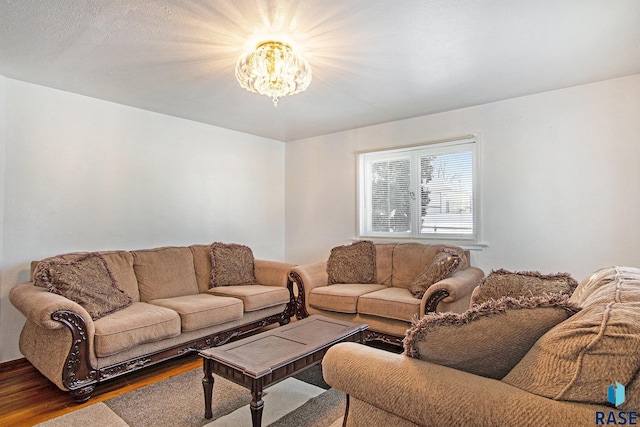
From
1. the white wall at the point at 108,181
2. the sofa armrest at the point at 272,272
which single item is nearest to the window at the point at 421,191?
the sofa armrest at the point at 272,272

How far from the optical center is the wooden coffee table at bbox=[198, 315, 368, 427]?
1849mm

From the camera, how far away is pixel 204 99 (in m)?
3.44

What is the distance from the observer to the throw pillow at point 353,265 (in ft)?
12.9

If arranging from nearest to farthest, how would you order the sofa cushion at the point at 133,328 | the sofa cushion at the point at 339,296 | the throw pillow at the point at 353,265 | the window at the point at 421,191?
the sofa cushion at the point at 133,328
the sofa cushion at the point at 339,296
the window at the point at 421,191
the throw pillow at the point at 353,265

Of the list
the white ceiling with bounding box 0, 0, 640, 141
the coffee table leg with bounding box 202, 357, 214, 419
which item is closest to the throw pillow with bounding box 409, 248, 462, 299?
the white ceiling with bounding box 0, 0, 640, 141

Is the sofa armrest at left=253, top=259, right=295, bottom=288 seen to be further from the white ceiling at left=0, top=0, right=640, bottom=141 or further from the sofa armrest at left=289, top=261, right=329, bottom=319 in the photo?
the white ceiling at left=0, top=0, right=640, bottom=141

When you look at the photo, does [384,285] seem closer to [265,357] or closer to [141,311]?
[265,357]

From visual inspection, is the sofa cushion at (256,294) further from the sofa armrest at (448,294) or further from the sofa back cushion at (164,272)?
the sofa armrest at (448,294)

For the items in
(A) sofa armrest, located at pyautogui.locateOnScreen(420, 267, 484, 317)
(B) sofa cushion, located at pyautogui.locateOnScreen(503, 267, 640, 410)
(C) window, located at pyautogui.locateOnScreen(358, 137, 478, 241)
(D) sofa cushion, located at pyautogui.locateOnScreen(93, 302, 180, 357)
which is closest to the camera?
(B) sofa cushion, located at pyautogui.locateOnScreen(503, 267, 640, 410)

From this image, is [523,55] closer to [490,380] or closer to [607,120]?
[607,120]

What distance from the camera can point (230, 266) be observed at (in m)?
3.94

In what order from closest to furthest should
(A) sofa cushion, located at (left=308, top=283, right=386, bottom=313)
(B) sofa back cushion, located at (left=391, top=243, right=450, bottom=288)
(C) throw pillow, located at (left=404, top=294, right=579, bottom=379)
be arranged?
(C) throw pillow, located at (left=404, top=294, right=579, bottom=379)
(A) sofa cushion, located at (left=308, top=283, right=386, bottom=313)
(B) sofa back cushion, located at (left=391, top=243, right=450, bottom=288)

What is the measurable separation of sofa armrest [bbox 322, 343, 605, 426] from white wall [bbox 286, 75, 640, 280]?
2.74m

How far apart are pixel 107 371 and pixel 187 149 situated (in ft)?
8.40
